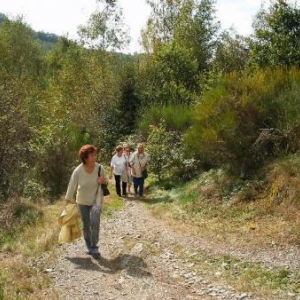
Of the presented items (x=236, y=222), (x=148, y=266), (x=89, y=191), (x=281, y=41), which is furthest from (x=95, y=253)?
(x=281, y=41)

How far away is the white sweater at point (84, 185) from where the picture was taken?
26.4 ft

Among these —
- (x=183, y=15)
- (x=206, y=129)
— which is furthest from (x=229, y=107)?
(x=183, y=15)

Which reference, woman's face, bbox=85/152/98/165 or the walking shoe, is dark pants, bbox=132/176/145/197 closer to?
the walking shoe

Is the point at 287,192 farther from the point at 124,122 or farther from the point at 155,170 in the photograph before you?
the point at 124,122

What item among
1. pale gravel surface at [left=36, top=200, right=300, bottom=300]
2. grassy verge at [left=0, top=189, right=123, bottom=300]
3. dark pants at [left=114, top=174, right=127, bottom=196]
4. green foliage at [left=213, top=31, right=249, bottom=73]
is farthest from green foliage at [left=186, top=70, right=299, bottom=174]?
green foliage at [left=213, top=31, right=249, bottom=73]

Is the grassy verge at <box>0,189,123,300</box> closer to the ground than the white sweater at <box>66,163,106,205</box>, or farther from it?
closer to the ground

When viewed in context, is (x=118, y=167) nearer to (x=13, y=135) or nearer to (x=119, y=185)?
(x=119, y=185)

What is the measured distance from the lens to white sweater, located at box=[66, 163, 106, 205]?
26.4 feet

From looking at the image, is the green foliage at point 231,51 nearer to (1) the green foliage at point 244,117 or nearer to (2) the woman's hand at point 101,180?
(1) the green foliage at point 244,117

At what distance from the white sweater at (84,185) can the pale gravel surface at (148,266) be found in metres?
1.13

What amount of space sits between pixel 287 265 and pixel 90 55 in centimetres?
2450

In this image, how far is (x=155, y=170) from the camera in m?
15.8

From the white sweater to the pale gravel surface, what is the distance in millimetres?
1126

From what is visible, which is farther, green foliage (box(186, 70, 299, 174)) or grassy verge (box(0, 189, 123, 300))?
green foliage (box(186, 70, 299, 174))
